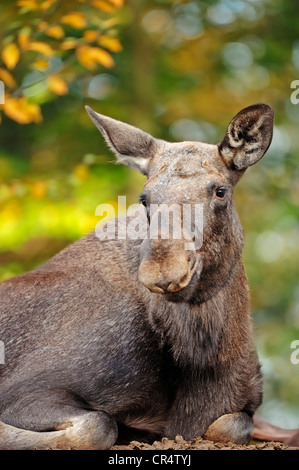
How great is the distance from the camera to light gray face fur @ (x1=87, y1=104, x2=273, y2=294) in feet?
20.5

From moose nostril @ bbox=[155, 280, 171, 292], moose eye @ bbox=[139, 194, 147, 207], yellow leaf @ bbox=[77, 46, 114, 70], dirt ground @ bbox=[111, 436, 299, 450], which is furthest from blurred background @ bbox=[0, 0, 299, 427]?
moose nostril @ bbox=[155, 280, 171, 292]

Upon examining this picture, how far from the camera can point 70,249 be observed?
316 inches

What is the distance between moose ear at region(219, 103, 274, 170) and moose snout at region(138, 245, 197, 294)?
1382 millimetres

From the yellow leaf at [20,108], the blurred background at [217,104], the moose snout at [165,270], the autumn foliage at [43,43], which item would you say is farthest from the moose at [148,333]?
the blurred background at [217,104]

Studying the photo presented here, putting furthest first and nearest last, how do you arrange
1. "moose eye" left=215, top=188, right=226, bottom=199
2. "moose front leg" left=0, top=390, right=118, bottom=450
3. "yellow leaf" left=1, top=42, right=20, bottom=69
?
1. "yellow leaf" left=1, top=42, right=20, bottom=69
2. "moose eye" left=215, top=188, right=226, bottom=199
3. "moose front leg" left=0, top=390, right=118, bottom=450

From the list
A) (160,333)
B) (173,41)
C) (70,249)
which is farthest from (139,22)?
(160,333)

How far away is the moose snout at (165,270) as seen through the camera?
580cm

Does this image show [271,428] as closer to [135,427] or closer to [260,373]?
[260,373]

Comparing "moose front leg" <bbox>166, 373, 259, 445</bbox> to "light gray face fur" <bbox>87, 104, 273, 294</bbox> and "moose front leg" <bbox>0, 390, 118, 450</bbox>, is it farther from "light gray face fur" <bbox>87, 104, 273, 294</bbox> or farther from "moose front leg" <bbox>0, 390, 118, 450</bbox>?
"light gray face fur" <bbox>87, 104, 273, 294</bbox>

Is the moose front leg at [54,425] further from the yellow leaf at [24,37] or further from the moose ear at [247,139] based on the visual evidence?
the yellow leaf at [24,37]

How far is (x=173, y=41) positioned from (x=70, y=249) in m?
11.8

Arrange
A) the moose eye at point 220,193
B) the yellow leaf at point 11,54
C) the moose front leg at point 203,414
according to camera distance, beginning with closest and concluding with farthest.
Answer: the moose eye at point 220,193
the moose front leg at point 203,414
the yellow leaf at point 11,54

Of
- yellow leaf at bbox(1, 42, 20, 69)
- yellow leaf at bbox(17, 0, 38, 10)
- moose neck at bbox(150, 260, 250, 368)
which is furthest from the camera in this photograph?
yellow leaf at bbox(17, 0, 38, 10)
